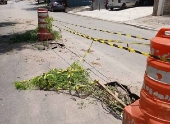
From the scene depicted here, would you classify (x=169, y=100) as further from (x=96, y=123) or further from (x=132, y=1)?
(x=132, y=1)

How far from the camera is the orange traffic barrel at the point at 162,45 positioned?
215cm

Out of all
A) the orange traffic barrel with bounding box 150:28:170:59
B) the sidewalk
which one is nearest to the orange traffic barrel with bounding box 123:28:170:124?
the orange traffic barrel with bounding box 150:28:170:59

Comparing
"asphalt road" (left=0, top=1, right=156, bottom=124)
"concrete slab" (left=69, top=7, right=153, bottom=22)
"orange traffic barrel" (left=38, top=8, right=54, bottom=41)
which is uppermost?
"concrete slab" (left=69, top=7, right=153, bottom=22)

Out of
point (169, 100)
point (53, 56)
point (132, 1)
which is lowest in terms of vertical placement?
point (53, 56)

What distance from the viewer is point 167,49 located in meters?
2.14

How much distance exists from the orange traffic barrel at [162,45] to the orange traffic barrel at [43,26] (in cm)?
712

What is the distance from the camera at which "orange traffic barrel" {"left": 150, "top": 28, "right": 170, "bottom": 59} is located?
7.04 ft

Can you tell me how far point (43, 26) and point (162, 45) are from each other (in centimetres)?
737

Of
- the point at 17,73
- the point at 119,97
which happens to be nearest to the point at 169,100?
the point at 119,97

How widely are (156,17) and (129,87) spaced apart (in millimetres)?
14181

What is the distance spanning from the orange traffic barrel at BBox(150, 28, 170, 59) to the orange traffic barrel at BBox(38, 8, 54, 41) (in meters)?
7.12

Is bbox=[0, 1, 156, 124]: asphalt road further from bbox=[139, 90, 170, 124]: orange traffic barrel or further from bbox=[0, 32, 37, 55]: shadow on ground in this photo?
bbox=[139, 90, 170, 124]: orange traffic barrel

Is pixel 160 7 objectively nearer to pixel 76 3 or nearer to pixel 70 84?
pixel 70 84

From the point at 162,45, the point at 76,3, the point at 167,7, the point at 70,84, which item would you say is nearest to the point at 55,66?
the point at 70,84
